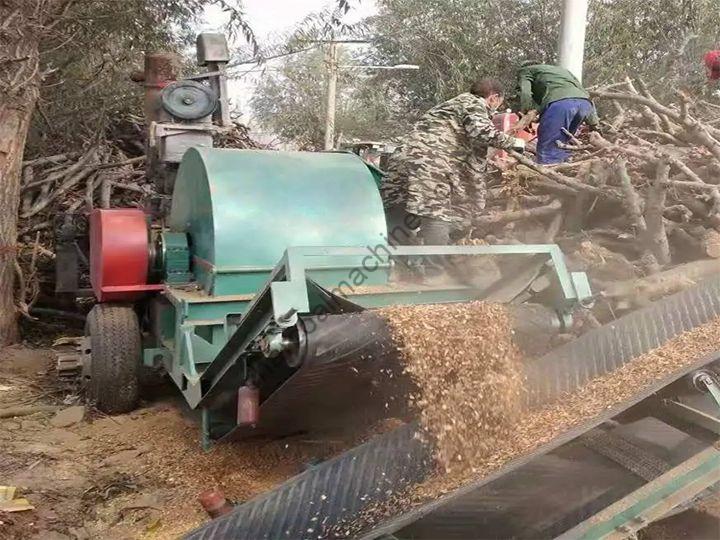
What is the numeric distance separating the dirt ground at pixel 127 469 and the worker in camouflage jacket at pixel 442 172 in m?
1.62

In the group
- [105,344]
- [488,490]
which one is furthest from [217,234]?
[488,490]

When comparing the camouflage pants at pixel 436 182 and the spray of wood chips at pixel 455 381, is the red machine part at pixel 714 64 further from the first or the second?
the spray of wood chips at pixel 455 381

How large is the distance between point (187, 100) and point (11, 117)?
1.86 m

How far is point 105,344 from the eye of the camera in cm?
425

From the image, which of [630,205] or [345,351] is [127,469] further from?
[630,205]

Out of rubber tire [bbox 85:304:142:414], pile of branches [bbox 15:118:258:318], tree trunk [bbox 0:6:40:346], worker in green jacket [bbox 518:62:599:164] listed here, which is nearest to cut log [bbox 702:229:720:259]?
worker in green jacket [bbox 518:62:599:164]

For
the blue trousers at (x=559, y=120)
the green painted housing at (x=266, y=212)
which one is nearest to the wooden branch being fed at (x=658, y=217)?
the green painted housing at (x=266, y=212)

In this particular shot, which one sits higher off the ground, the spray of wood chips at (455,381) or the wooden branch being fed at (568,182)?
the wooden branch being fed at (568,182)

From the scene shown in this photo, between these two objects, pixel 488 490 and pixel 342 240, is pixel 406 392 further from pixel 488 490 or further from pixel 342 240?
pixel 342 240

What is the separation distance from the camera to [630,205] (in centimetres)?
405

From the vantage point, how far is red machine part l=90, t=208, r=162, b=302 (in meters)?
4.22

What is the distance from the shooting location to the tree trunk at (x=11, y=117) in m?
5.70

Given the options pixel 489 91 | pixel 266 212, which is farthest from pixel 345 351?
pixel 489 91

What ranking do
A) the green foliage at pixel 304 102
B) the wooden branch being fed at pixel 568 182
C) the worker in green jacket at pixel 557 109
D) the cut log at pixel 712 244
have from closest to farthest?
1. the cut log at pixel 712 244
2. the wooden branch being fed at pixel 568 182
3. the worker in green jacket at pixel 557 109
4. the green foliage at pixel 304 102
